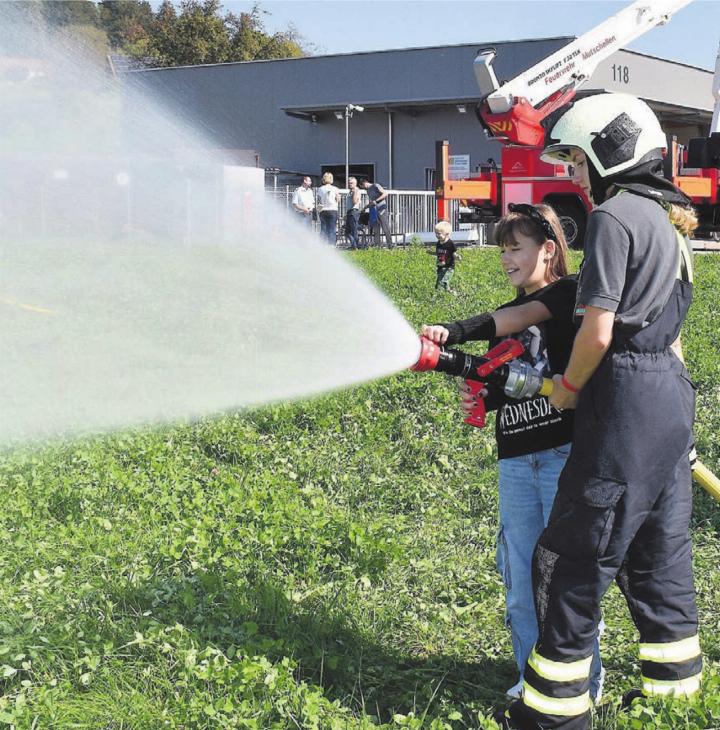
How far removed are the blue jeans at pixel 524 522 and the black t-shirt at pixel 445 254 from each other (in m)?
10.5

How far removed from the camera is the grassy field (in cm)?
340

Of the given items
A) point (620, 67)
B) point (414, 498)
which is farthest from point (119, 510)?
point (620, 67)

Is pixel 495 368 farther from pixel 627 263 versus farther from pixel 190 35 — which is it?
pixel 190 35

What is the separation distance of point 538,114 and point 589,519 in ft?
57.1

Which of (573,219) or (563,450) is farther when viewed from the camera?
(573,219)

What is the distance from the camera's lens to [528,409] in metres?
3.48

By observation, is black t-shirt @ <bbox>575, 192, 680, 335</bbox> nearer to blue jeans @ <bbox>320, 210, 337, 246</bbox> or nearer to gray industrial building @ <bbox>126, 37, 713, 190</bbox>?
blue jeans @ <bbox>320, 210, 337, 246</bbox>

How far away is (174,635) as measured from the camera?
3760mm

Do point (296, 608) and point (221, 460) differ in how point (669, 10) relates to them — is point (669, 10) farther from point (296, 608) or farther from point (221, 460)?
point (296, 608)

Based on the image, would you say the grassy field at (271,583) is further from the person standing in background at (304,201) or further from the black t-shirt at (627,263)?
the person standing in background at (304,201)

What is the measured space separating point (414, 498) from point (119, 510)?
174 cm

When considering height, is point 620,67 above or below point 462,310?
above

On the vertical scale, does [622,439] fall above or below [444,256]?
below

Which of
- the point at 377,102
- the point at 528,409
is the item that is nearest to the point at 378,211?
the point at 377,102
